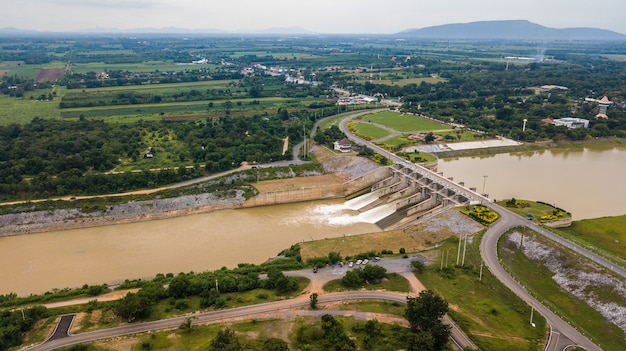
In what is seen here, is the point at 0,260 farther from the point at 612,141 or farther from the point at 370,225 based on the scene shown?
the point at 612,141

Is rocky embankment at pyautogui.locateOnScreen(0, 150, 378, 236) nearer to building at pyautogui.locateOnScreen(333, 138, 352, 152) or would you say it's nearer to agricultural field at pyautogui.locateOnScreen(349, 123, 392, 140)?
building at pyautogui.locateOnScreen(333, 138, 352, 152)

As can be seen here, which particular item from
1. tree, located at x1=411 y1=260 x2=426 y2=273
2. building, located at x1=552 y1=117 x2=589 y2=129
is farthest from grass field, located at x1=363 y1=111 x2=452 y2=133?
tree, located at x1=411 y1=260 x2=426 y2=273

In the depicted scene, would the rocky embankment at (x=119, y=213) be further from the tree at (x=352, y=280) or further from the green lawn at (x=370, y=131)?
the green lawn at (x=370, y=131)

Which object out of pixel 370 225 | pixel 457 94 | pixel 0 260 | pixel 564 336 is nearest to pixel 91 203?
pixel 0 260

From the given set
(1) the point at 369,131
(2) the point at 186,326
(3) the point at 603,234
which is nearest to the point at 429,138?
(1) the point at 369,131

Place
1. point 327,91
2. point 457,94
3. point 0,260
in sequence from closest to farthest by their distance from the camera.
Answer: point 0,260 < point 457,94 < point 327,91
